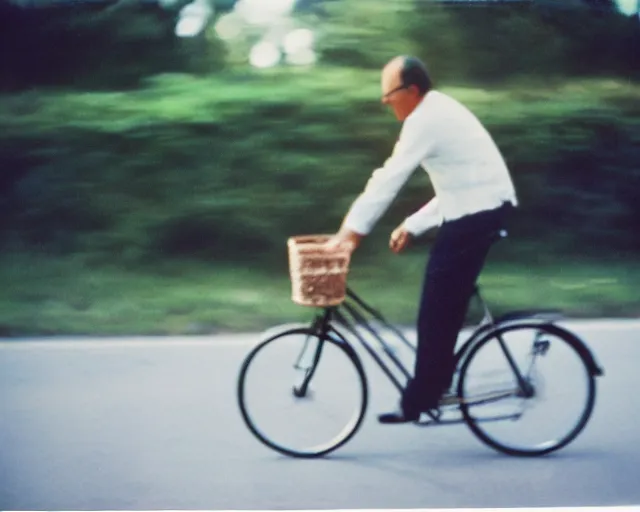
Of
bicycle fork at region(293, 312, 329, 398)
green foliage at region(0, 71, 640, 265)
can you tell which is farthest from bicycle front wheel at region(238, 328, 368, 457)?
green foliage at region(0, 71, 640, 265)

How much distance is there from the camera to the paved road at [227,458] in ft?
10.5

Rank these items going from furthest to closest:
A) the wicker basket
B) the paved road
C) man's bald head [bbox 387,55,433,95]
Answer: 1. the paved road
2. man's bald head [bbox 387,55,433,95]
3. the wicker basket

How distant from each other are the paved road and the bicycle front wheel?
10 centimetres

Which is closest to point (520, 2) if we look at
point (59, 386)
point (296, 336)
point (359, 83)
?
point (359, 83)

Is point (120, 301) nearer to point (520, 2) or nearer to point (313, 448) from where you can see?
point (313, 448)

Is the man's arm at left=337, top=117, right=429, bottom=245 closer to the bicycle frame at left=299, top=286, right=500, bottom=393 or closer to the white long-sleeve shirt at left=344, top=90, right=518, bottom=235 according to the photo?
the white long-sleeve shirt at left=344, top=90, right=518, bottom=235

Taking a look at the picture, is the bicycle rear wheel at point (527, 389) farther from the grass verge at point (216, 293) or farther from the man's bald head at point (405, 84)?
the man's bald head at point (405, 84)

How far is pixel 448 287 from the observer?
10.2 ft

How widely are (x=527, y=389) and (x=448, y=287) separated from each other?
66 cm

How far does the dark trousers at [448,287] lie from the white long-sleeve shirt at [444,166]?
0.06 meters

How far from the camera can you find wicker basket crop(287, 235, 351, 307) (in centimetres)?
293

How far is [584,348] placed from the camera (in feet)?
10.7

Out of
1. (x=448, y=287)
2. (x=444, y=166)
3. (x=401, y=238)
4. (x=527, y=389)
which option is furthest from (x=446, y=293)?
(x=527, y=389)

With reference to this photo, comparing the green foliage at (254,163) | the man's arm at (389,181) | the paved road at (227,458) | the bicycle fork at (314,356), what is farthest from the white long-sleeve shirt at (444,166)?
the paved road at (227,458)
